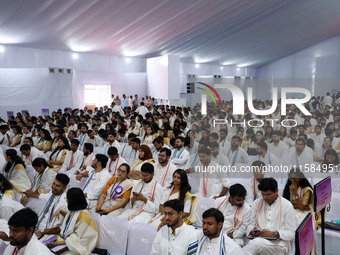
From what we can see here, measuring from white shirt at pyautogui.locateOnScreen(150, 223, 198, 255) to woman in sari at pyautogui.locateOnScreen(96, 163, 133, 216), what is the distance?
1608mm

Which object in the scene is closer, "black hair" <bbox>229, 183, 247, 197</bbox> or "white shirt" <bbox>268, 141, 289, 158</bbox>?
"black hair" <bbox>229, 183, 247, 197</bbox>

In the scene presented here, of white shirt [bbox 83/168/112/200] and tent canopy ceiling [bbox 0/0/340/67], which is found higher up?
tent canopy ceiling [bbox 0/0/340/67]

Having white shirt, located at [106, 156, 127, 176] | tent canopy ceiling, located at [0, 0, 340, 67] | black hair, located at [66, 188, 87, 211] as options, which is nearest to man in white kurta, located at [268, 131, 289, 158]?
white shirt, located at [106, 156, 127, 176]

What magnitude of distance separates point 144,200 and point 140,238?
0.96 meters

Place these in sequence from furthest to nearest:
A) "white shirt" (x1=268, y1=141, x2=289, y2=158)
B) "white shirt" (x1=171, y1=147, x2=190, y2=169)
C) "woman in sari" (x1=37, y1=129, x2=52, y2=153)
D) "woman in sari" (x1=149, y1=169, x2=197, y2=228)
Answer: "woman in sari" (x1=37, y1=129, x2=52, y2=153) → "white shirt" (x1=268, y1=141, x2=289, y2=158) → "white shirt" (x1=171, y1=147, x2=190, y2=169) → "woman in sari" (x1=149, y1=169, x2=197, y2=228)

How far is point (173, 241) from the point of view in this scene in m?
3.44

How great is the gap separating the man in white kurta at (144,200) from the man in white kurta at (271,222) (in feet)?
4.48

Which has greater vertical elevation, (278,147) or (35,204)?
(278,147)

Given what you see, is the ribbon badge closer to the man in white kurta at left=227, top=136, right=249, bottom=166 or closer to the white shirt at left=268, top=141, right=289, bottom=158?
the man in white kurta at left=227, top=136, right=249, bottom=166

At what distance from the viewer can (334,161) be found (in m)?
5.93

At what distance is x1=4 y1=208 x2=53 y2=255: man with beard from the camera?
10.1 ft

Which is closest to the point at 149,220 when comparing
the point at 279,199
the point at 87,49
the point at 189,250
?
the point at 189,250

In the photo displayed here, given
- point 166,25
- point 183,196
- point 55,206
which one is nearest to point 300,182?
point 183,196

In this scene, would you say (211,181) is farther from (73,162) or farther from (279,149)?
(73,162)
